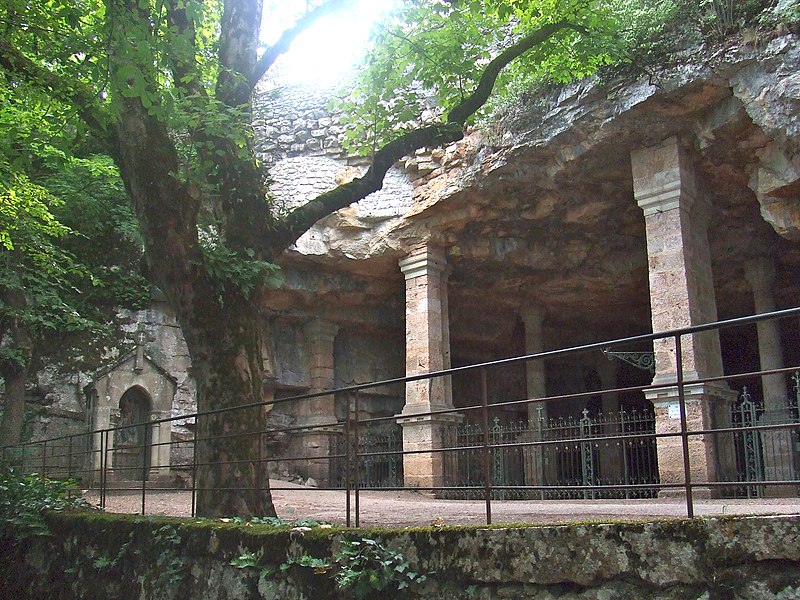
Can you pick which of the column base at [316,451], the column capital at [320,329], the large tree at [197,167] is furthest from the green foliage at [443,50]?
the column base at [316,451]

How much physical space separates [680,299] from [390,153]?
6.31 metres

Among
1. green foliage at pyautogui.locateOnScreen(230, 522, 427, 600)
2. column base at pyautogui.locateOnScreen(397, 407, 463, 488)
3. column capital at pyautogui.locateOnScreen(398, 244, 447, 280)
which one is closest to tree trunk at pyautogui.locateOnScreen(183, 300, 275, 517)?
green foliage at pyautogui.locateOnScreen(230, 522, 427, 600)

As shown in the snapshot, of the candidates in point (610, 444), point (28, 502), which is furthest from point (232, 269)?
point (610, 444)

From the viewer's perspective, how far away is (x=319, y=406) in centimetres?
1906

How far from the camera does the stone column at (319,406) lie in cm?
1892

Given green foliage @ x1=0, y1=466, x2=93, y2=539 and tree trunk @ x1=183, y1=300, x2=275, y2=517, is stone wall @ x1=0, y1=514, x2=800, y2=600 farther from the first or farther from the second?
green foliage @ x1=0, y1=466, x2=93, y2=539

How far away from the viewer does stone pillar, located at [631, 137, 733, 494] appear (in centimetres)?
1179

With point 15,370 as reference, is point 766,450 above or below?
below

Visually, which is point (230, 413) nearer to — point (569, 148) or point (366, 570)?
point (366, 570)

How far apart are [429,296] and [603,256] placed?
14.7 feet

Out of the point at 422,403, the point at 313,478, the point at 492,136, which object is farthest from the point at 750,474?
the point at 313,478

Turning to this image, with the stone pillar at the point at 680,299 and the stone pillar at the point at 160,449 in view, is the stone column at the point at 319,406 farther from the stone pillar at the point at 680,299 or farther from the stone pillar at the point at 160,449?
the stone pillar at the point at 680,299

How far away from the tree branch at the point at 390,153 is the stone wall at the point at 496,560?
3053 mm

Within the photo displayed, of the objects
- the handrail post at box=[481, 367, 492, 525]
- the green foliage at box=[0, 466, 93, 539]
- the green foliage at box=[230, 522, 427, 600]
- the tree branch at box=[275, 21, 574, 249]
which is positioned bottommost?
the green foliage at box=[230, 522, 427, 600]
